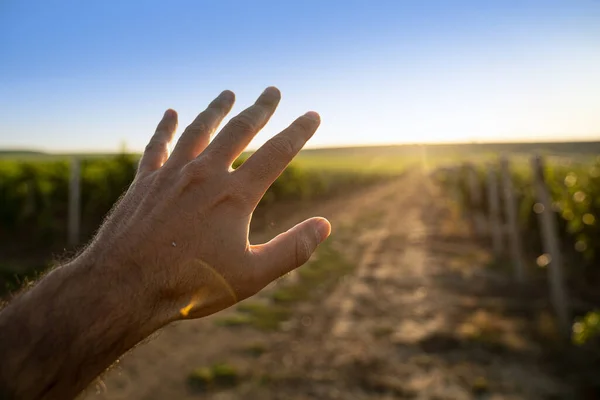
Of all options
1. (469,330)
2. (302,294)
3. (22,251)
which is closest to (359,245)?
(302,294)

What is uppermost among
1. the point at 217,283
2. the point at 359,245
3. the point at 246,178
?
the point at 246,178

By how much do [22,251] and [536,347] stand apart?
9.85 m

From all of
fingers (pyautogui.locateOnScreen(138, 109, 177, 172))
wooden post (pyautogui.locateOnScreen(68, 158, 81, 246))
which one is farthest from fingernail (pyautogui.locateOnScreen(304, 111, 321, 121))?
wooden post (pyautogui.locateOnScreen(68, 158, 81, 246))

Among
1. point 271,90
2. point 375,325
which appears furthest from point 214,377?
point 271,90

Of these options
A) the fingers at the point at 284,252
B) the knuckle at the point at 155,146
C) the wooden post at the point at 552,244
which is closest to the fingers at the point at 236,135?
the fingers at the point at 284,252

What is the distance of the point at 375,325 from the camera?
6230mm

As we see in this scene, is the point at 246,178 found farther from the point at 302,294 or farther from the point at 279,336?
the point at 302,294

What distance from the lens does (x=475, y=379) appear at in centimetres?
464

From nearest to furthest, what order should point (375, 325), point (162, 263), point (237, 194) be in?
point (162, 263)
point (237, 194)
point (375, 325)

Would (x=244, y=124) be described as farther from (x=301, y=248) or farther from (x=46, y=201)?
(x=46, y=201)

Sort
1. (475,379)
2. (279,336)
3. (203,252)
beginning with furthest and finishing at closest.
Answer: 1. (279,336)
2. (475,379)
3. (203,252)

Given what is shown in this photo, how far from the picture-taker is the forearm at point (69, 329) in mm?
953

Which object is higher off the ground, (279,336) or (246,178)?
(246,178)

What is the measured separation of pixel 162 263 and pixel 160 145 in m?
0.65
